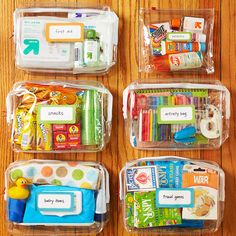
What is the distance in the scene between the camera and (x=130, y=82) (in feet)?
4.10

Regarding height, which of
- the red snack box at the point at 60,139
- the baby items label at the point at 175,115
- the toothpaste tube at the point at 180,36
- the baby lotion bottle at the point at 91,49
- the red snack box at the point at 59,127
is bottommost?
the red snack box at the point at 60,139

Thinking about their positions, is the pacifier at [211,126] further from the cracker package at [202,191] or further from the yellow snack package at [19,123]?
the yellow snack package at [19,123]

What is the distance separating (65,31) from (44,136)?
0.26 m

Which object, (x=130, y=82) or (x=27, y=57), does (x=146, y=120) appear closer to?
(x=130, y=82)

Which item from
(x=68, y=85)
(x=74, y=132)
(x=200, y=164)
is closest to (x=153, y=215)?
(x=200, y=164)

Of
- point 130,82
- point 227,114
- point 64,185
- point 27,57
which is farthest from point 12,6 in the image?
point 227,114

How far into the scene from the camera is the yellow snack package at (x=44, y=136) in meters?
1.19

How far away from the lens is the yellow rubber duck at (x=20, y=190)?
46.7 inches

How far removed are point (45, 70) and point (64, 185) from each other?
→ 29 cm

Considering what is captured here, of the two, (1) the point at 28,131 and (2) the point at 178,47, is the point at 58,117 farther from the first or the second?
(2) the point at 178,47

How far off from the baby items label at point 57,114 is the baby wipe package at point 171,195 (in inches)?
7.4

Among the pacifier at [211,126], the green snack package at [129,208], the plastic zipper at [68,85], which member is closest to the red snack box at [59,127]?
the plastic zipper at [68,85]

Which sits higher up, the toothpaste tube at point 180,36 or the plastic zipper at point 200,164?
the toothpaste tube at point 180,36

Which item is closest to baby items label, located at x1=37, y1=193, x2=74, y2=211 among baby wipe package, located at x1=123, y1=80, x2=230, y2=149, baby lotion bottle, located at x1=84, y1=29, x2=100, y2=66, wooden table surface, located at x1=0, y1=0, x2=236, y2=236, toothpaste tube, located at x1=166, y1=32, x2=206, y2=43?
wooden table surface, located at x1=0, y1=0, x2=236, y2=236
